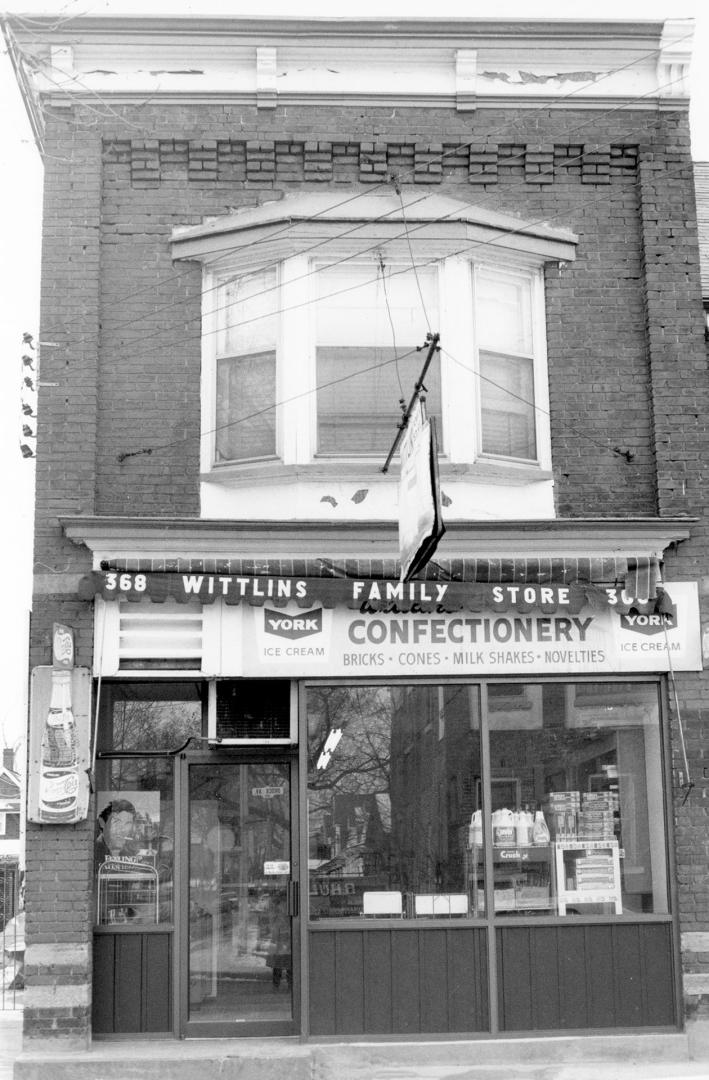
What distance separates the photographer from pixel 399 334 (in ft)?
38.2

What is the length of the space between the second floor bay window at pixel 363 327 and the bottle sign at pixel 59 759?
2375 mm

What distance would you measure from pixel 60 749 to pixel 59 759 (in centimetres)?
8

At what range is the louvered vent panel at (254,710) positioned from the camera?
1092 cm

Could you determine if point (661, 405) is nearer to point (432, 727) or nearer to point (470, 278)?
point (470, 278)

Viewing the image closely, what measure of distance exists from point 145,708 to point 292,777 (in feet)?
4.46

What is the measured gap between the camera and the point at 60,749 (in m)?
10.5

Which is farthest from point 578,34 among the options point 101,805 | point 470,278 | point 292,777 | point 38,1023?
point 38,1023

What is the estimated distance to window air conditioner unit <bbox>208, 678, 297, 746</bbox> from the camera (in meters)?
10.9

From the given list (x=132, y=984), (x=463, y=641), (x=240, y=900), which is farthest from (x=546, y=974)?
(x=132, y=984)

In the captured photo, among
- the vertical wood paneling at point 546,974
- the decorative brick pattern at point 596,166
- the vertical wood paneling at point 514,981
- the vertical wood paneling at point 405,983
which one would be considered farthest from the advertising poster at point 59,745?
the decorative brick pattern at point 596,166

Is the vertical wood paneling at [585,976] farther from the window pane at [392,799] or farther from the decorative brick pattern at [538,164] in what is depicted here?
the decorative brick pattern at [538,164]

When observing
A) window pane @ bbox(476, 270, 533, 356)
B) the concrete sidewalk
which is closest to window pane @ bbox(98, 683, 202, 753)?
the concrete sidewalk

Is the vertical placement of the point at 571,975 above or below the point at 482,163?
below

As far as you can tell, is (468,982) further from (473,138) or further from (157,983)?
(473,138)
